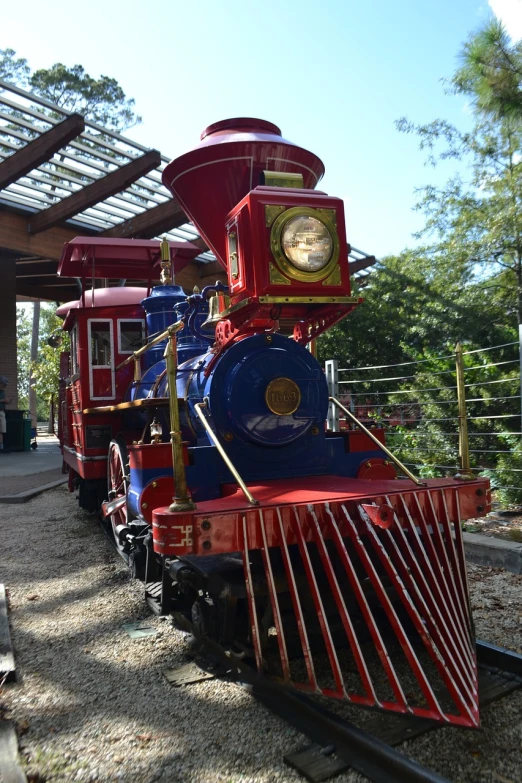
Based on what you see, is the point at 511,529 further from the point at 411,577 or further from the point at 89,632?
the point at 89,632

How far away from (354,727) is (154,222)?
12.1 m

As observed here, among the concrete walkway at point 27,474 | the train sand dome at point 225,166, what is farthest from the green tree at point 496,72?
the concrete walkway at point 27,474

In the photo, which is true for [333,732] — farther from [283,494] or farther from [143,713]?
[283,494]

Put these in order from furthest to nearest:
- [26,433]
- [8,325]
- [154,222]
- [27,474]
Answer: [8,325]
[26,433]
[154,222]
[27,474]

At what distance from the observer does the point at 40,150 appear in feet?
33.8

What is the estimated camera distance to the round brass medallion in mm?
3516

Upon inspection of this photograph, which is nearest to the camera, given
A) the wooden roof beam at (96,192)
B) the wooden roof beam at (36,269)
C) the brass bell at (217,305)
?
the brass bell at (217,305)

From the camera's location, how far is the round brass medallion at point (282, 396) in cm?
352

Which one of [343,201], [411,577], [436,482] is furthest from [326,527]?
[343,201]

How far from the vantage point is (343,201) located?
11.5ft

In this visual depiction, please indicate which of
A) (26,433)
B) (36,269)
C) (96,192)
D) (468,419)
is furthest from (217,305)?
(36,269)

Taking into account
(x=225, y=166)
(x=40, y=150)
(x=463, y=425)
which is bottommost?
(x=463, y=425)

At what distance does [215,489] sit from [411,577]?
1274 mm

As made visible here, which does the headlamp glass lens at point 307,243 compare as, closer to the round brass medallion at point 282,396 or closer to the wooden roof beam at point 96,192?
the round brass medallion at point 282,396
